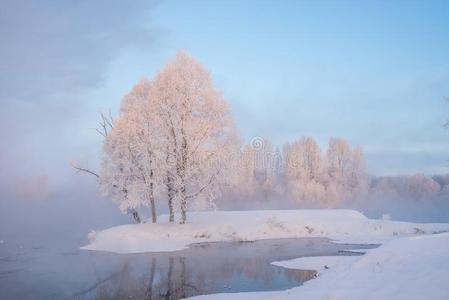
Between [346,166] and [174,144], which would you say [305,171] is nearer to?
[346,166]

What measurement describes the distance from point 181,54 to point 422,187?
3638 inches

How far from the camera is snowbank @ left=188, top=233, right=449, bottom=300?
1191 centimetres

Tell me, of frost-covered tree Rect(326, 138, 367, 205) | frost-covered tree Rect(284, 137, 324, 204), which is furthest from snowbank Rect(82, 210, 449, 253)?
frost-covered tree Rect(326, 138, 367, 205)

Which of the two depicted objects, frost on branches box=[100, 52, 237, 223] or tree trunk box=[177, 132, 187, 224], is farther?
frost on branches box=[100, 52, 237, 223]

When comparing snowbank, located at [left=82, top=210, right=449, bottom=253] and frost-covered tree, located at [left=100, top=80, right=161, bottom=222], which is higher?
frost-covered tree, located at [left=100, top=80, right=161, bottom=222]

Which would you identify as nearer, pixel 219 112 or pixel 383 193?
pixel 219 112

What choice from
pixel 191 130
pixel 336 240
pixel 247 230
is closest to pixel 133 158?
pixel 191 130

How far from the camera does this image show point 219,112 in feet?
120

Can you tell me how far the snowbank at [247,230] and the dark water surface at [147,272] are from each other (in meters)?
2.55

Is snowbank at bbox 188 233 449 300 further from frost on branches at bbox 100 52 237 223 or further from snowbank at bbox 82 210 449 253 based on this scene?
frost on branches at bbox 100 52 237 223

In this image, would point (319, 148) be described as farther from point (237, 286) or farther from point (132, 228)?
point (237, 286)

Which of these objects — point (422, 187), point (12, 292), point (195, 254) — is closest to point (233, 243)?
point (195, 254)

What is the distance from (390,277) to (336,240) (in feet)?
77.3

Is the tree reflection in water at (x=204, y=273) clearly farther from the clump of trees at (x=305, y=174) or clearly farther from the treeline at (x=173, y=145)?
the clump of trees at (x=305, y=174)
